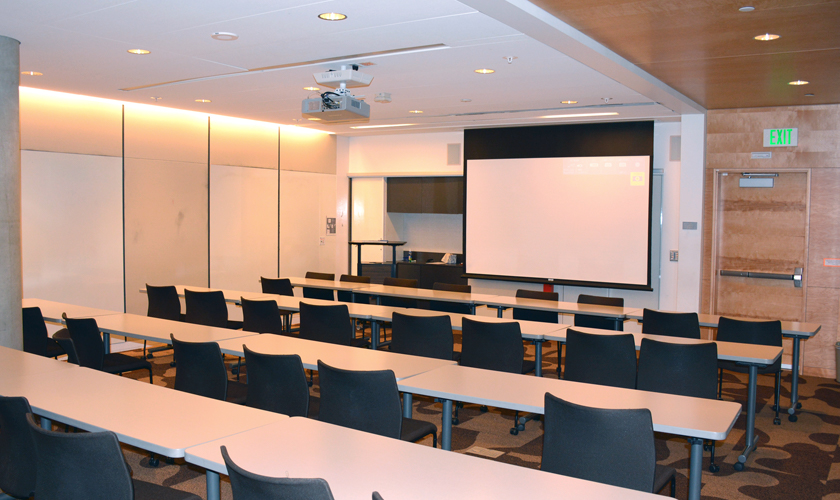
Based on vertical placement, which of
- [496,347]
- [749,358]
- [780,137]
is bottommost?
[496,347]

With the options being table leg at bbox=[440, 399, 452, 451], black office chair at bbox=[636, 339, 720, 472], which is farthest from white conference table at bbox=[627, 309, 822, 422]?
table leg at bbox=[440, 399, 452, 451]

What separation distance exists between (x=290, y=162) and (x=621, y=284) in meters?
5.71

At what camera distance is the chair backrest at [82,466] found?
2.19 meters

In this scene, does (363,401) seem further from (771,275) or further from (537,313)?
(771,275)

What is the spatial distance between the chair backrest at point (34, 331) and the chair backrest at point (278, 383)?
9.01 ft

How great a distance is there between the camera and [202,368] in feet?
13.0

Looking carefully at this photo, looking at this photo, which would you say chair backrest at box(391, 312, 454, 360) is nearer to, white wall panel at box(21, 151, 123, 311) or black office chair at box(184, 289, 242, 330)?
black office chair at box(184, 289, 242, 330)

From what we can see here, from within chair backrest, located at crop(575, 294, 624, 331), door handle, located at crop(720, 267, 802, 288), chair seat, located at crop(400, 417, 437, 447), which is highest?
door handle, located at crop(720, 267, 802, 288)

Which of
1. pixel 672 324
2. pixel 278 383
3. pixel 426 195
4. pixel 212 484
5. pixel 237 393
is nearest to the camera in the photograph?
pixel 212 484

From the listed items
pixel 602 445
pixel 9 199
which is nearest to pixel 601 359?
pixel 602 445

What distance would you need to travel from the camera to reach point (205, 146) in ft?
29.8

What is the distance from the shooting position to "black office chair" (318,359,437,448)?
3158 millimetres

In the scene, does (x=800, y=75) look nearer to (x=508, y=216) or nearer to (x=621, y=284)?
(x=621, y=284)

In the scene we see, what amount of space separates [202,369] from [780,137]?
713cm
